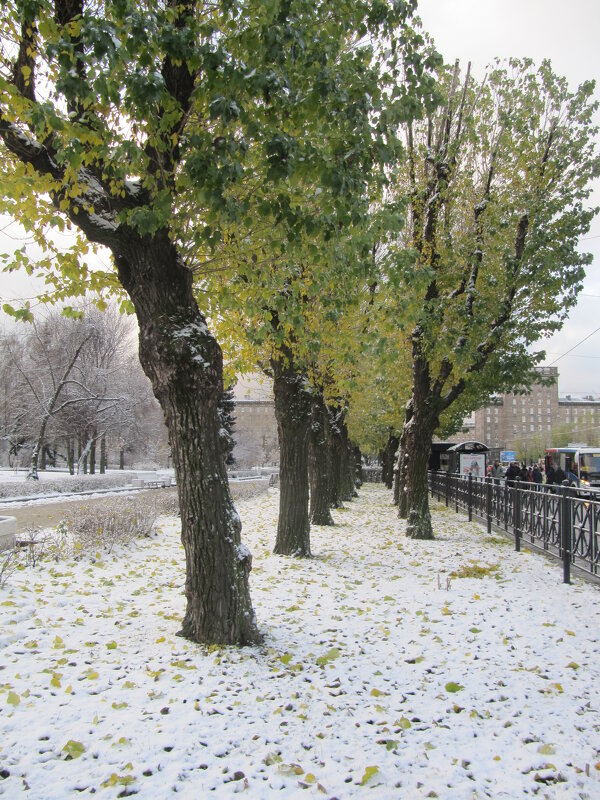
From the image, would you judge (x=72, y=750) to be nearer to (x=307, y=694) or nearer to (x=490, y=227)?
(x=307, y=694)

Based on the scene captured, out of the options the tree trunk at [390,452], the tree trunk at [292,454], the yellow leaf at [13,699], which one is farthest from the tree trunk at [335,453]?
the yellow leaf at [13,699]

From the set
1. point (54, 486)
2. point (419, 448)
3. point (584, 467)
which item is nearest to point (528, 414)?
point (584, 467)

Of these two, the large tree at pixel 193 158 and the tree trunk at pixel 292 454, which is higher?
the large tree at pixel 193 158

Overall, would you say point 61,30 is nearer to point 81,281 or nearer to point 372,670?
point 81,281

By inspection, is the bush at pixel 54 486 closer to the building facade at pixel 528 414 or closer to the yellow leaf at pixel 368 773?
the yellow leaf at pixel 368 773

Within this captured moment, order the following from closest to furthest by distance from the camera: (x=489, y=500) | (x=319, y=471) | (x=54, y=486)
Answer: (x=489, y=500) → (x=319, y=471) → (x=54, y=486)

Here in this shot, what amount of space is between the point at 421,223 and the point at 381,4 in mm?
8609

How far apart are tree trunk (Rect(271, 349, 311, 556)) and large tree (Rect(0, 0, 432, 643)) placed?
183 inches

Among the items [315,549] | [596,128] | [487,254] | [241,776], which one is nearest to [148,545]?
[315,549]

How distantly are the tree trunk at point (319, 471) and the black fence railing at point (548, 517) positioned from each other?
Result: 4098mm

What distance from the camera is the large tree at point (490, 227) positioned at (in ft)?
36.8

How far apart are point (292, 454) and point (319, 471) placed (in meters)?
5.58

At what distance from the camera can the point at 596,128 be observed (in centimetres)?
1121

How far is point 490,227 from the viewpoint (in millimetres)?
11156
